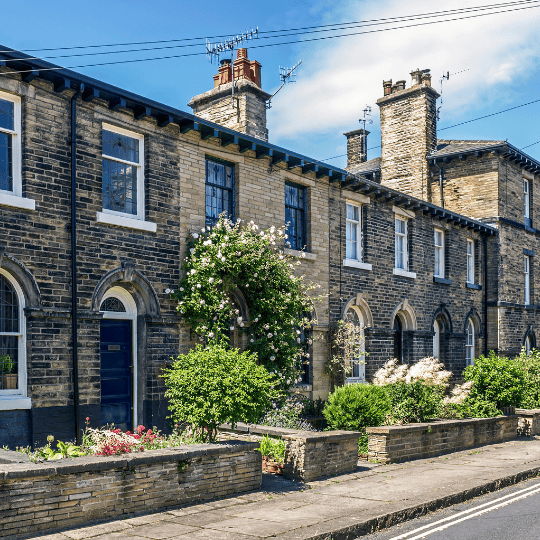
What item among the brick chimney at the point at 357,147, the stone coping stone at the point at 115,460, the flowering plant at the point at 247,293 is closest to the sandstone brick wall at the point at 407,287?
the flowering plant at the point at 247,293

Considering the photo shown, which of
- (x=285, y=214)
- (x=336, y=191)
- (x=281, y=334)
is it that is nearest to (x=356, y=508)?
(x=281, y=334)

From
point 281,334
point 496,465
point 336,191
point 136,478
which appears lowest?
point 496,465

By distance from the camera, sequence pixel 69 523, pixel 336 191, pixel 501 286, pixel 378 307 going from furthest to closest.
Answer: pixel 501 286
pixel 378 307
pixel 336 191
pixel 69 523

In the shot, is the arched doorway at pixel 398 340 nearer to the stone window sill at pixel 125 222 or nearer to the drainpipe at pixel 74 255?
the stone window sill at pixel 125 222

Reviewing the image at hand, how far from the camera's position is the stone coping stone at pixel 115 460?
6.40 m

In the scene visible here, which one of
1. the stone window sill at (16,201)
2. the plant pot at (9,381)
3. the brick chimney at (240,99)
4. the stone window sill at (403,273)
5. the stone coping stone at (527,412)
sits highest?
the brick chimney at (240,99)

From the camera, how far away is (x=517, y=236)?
83.0 feet

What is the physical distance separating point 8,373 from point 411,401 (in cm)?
751

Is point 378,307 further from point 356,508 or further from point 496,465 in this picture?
point 356,508

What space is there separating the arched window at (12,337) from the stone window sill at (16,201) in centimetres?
103

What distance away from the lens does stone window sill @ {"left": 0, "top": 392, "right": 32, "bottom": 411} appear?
30.8 feet

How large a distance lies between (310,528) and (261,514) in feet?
2.78

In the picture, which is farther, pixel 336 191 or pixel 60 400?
pixel 336 191

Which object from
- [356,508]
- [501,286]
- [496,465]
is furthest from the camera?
[501,286]
